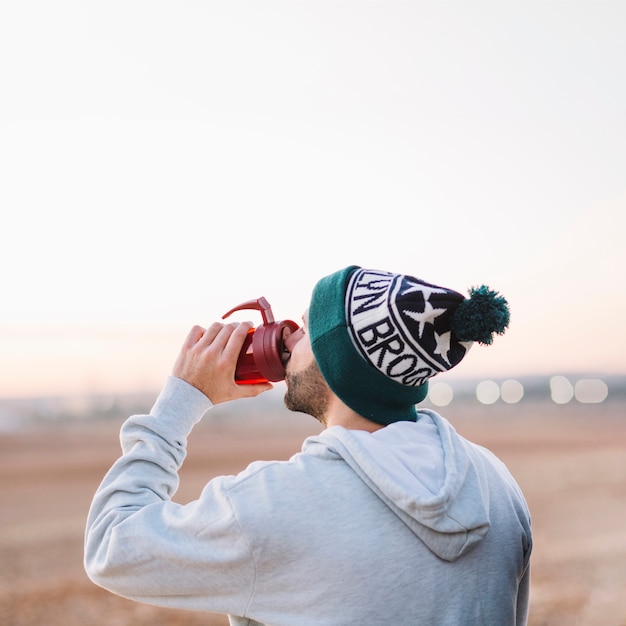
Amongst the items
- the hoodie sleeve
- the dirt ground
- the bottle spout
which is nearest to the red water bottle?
the bottle spout

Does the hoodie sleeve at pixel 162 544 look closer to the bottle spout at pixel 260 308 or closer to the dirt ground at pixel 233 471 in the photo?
the bottle spout at pixel 260 308

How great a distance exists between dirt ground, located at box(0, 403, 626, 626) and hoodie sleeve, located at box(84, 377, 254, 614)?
3592 mm

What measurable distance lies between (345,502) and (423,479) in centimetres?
12

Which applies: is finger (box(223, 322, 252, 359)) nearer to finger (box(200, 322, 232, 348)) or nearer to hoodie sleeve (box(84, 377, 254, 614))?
Result: finger (box(200, 322, 232, 348))

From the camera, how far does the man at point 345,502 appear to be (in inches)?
39.2

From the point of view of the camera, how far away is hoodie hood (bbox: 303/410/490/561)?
40.0 inches

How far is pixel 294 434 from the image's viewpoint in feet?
72.7

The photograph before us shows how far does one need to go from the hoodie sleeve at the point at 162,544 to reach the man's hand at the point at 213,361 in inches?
6.6

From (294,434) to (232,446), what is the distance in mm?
3327

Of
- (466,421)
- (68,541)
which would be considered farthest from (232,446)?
(68,541)

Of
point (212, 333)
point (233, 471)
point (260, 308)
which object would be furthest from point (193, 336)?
point (233, 471)

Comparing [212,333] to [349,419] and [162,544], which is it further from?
[162,544]

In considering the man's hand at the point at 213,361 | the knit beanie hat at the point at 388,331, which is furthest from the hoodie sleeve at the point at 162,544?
the knit beanie hat at the point at 388,331

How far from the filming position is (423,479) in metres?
1.05
